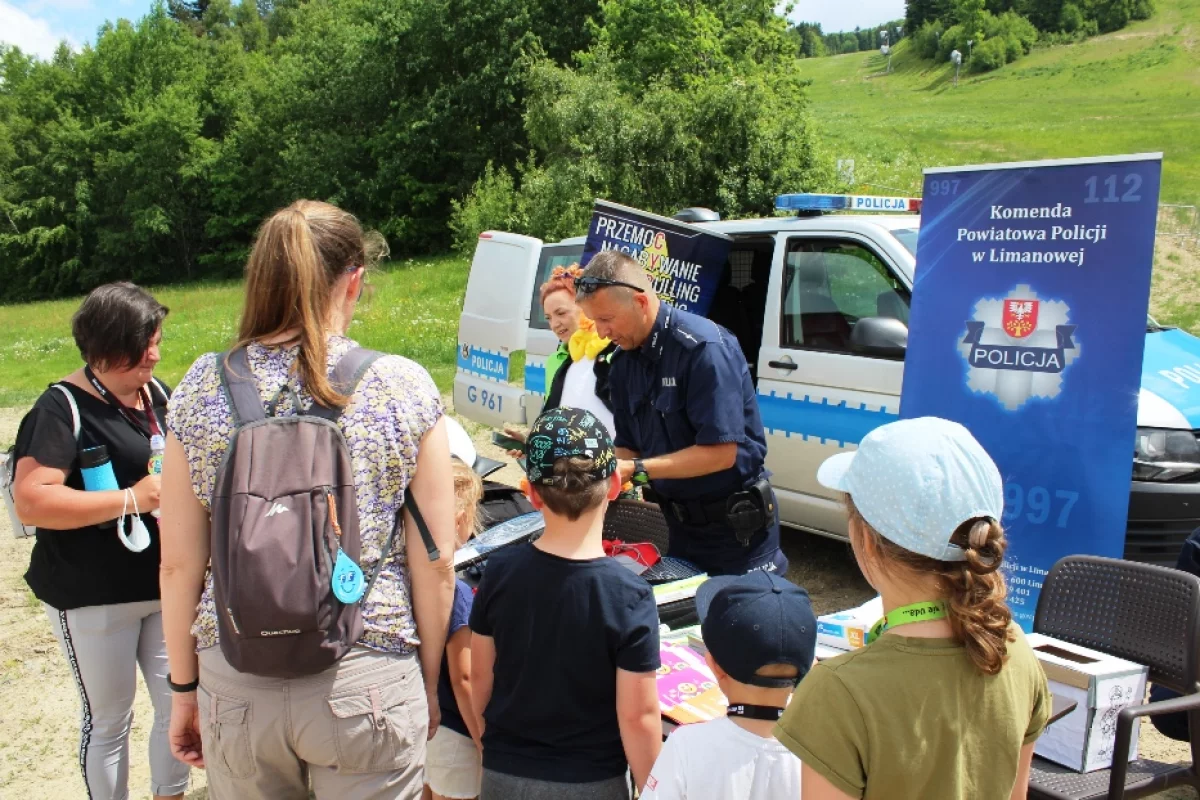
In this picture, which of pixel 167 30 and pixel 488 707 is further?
pixel 167 30

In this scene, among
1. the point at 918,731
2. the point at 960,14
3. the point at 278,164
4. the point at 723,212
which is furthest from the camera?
the point at 960,14

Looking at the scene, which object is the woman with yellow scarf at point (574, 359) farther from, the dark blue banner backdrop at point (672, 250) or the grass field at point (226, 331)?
the grass field at point (226, 331)

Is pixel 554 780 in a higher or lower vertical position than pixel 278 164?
lower

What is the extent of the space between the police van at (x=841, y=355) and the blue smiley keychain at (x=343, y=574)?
358 cm

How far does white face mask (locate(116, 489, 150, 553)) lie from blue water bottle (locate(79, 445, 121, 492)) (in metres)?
0.06

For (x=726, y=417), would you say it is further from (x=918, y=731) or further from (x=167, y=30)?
(x=167, y=30)

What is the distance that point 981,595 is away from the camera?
1426 mm

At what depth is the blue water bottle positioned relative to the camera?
283 centimetres

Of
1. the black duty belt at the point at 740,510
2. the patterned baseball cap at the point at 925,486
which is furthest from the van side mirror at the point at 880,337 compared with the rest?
the patterned baseball cap at the point at 925,486

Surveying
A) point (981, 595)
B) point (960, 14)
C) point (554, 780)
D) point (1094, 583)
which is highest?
point (960, 14)

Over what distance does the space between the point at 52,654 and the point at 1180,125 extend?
Result: 138 feet

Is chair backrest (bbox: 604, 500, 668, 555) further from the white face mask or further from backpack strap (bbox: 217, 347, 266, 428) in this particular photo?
backpack strap (bbox: 217, 347, 266, 428)

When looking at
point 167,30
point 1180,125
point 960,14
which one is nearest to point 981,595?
point 1180,125

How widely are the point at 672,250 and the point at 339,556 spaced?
13.5ft
